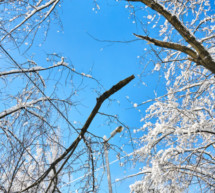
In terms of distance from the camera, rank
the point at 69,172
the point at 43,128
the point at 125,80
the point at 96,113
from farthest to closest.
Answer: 1. the point at 43,128
2. the point at 69,172
3. the point at 96,113
4. the point at 125,80

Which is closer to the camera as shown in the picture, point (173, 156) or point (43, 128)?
point (43, 128)

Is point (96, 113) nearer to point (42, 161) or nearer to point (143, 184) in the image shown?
point (42, 161)

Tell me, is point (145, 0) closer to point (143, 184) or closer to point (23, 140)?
point (23, 140)

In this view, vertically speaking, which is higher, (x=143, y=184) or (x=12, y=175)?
(x=143, y=184)

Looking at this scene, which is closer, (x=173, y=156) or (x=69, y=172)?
(x=69, y=172)

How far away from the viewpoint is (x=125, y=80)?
151 cm

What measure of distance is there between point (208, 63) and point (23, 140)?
295 centimetres

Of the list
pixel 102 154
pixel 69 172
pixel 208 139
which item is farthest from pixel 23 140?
pixel 208 139

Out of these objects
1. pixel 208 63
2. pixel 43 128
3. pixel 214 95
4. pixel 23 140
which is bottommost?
pixel 23 140

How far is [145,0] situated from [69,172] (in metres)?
3.02

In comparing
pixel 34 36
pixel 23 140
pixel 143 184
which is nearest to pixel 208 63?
pixel 34 36

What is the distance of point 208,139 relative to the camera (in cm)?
700

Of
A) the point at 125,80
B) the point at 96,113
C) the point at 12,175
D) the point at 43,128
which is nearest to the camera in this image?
the point at 125,80

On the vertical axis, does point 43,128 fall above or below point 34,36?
below
